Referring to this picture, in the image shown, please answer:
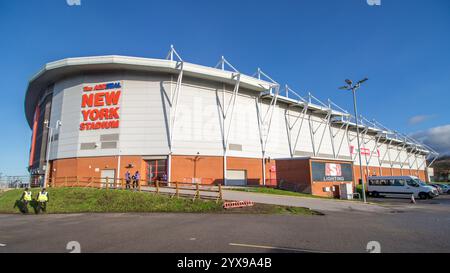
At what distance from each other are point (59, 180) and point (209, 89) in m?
20.1

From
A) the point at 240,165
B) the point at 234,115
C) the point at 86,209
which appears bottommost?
the point at 86,209

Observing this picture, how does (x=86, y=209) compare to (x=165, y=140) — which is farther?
(x=165, y=140)

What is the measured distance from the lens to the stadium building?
28.7 m

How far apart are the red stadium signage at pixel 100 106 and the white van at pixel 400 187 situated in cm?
3089

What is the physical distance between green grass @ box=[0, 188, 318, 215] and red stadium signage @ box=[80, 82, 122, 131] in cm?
1186

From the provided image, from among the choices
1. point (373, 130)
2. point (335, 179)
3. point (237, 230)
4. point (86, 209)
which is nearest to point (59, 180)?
point (86, 209)

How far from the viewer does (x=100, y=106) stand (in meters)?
29.9

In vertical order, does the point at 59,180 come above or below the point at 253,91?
below

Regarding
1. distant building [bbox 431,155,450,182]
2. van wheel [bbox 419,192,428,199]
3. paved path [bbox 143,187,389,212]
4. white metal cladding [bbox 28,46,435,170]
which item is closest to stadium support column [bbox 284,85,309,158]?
white metal cladding [bbox 28,46,435,170]

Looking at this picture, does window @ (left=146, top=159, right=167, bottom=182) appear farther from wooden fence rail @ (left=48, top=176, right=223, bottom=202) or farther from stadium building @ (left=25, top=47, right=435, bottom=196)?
wooden fence rail @ (left=48, top=176, right=223, bottom=202)

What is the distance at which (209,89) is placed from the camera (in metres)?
32.4
